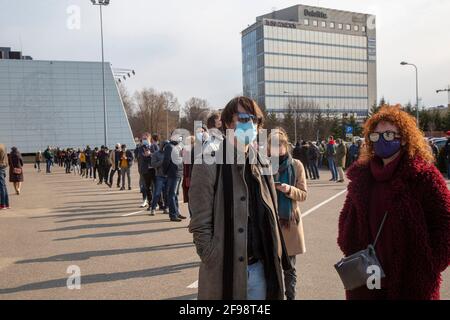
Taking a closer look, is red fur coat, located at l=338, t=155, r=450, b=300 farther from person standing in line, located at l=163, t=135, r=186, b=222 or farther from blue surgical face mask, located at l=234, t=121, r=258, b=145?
person standing in line, located at l=163, t=135, r=186, b=222

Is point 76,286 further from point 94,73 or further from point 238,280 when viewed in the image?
point 94,73

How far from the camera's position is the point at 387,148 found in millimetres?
3141

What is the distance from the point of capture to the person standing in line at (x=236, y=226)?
2.86 metres

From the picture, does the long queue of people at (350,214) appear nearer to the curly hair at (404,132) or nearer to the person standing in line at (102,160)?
the curly hair at (404,132)

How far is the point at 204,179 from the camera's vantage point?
2.88 metres

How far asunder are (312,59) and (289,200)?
103m

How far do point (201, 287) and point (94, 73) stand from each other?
78579 millimetres

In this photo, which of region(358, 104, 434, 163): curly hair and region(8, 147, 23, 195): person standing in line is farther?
region(8, 147, 23, 195): person standing in line

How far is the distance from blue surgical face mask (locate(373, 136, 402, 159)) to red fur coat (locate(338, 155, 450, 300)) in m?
0.12

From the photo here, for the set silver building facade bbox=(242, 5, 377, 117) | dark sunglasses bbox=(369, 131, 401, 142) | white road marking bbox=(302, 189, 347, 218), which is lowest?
white road marking bbox=(302, 189, 347, 218)

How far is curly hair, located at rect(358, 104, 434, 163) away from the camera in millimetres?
3141

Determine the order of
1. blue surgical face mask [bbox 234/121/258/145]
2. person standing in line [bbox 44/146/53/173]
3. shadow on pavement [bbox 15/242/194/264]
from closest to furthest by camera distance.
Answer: blue surgical face mask [bbox 234/121/258/145] → shadow on pavement [bbox 15/242/194/264] → person standing in line [bbox 44/146/53/173]

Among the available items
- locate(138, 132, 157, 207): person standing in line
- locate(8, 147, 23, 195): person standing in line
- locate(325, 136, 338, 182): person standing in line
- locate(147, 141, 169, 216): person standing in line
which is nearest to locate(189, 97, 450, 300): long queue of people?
locate(147, 141, 169, 216): person standing in line
